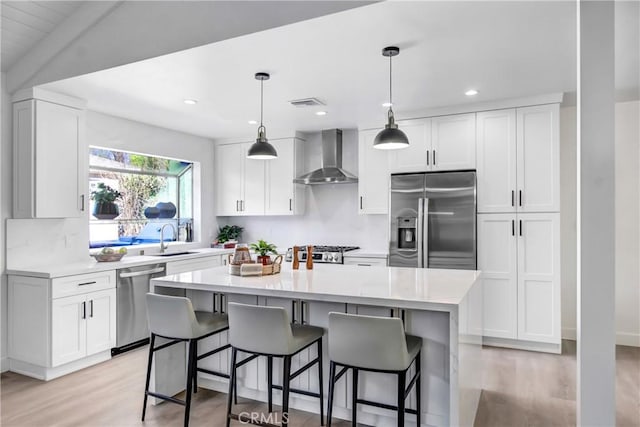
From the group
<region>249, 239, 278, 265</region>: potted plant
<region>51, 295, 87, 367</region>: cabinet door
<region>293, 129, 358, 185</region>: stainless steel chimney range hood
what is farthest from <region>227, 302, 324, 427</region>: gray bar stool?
<region>293, 129, 358, 185</region>: stainless steel chimney range hood

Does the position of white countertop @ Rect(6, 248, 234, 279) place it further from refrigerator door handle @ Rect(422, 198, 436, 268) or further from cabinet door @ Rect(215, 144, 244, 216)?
refrigerator door handle @ Rect(422, 198, 436, 268)

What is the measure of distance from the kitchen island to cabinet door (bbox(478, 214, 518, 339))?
4.48 ft

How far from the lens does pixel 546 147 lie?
157 inches

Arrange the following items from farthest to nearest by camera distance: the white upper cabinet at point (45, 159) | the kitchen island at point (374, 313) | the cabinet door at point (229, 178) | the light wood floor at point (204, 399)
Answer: the cabinet door at point (229, 178)
the white upper cabinet at point (45, 159)
the light wood floor at point (204, 399)
the kitchen island at point (374, 313)

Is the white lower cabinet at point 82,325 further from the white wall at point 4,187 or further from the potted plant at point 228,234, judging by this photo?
the potted plant at point 228,234

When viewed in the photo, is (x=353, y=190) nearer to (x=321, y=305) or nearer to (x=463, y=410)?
(x=321, y=305)

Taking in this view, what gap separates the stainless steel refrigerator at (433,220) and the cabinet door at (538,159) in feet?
1.60

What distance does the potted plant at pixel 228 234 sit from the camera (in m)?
5.95

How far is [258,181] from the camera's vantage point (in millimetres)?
5734

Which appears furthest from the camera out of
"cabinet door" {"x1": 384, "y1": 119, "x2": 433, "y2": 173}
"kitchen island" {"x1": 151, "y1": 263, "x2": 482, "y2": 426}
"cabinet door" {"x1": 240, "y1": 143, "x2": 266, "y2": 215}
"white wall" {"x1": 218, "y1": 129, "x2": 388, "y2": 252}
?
"cabinet door" {"x1": 240, "y1": 143, "x2": 266, "y2": 215}

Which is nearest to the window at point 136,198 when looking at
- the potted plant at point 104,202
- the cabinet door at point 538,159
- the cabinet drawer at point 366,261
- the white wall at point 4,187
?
the potted plant at point 104,202

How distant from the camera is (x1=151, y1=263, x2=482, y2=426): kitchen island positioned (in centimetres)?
217

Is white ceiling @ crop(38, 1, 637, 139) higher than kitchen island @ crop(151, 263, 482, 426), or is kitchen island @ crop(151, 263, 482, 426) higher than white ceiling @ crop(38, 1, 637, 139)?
white ceiling @ crop(38, 1, 637, 139)

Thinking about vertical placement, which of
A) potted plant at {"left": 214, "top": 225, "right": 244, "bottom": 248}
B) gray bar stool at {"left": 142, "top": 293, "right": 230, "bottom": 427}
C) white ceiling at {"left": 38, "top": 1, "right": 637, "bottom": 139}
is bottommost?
gray bar stool at {"left": 142, "top": 293, "right": 230, "bottom": 427}
